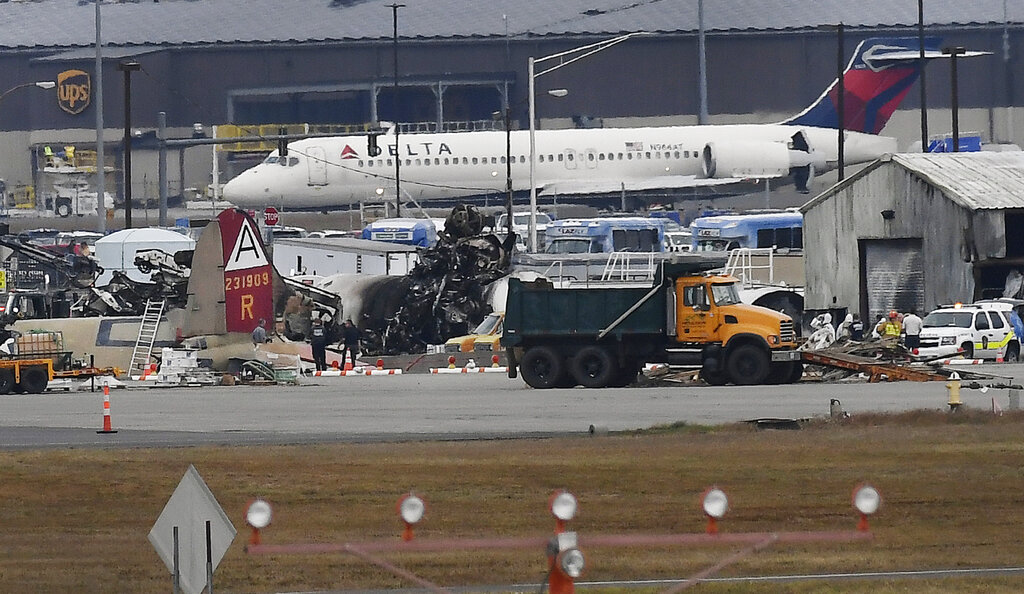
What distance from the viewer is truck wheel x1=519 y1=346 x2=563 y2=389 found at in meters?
31.5

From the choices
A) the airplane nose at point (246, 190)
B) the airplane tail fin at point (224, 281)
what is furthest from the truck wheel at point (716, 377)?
the airplane nose at point (246, 190)

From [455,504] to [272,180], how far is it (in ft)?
239

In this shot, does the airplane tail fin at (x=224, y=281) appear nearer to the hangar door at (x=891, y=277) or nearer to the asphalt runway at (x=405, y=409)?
the asphalt runway at (x=405, y=409)

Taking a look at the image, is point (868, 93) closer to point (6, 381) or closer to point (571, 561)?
point (6, 381)

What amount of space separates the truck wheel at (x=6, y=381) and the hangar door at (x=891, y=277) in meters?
21.5

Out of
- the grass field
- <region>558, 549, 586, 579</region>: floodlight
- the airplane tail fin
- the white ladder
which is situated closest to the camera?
<region>558, 549, 586, 579</region>: floodlight

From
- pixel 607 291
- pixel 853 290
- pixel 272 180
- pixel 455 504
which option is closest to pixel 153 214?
pixel 272 180

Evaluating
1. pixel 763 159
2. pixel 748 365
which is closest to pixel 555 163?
pixel 763 159

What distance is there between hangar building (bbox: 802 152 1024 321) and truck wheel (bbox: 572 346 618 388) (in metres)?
14.8

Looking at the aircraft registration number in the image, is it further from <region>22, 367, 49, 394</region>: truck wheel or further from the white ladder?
<region>22, 367, 49, 394</region>: truck wheel

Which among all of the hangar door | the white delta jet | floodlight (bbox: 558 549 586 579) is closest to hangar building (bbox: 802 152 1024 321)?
the hangar door

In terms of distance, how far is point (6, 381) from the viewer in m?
33.0

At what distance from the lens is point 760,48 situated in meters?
113

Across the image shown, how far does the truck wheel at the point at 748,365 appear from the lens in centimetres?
3053
